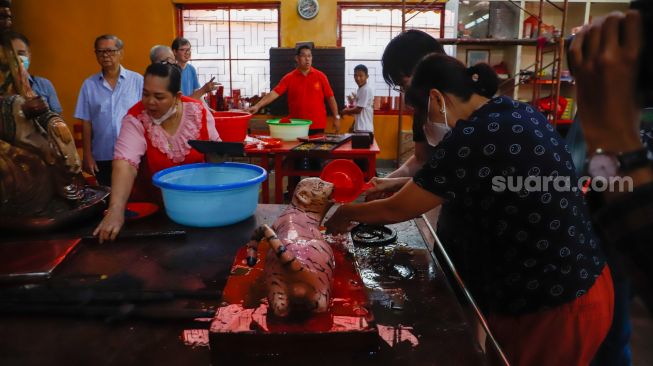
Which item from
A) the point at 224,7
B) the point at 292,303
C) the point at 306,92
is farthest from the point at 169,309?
the point at 224,7

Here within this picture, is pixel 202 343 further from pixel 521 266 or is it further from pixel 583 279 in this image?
pixel 583 279

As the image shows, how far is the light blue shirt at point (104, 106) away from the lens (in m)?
4.01

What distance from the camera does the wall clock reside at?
7.53m

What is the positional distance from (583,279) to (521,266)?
0.20 meters

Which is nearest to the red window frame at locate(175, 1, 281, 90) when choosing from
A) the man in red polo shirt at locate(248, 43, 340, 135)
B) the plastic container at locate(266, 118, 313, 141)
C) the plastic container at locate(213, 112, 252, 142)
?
the man in red polo shirt at locate(248, 43, 340, 135)

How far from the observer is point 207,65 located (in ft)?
26.7

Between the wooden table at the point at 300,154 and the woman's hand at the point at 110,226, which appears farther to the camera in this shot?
the wooden table at the point at 300,154

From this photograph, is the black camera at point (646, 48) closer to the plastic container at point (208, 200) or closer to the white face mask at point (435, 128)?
the white face mask at point (435, 128)

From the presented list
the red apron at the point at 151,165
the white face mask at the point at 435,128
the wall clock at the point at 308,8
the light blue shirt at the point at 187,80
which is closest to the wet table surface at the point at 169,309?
the white face mask at the point at 435,128

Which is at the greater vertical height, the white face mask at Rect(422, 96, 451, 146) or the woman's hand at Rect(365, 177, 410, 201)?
the white face mask at Rect(422, 96, 451, 146)

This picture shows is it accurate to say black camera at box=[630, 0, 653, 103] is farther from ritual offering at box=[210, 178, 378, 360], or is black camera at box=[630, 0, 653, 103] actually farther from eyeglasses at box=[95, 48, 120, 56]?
eyeglasses at box=[95, 48, 120, 56]

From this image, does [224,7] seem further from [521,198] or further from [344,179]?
[521,198]

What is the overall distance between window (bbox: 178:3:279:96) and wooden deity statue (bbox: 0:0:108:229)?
6.14m

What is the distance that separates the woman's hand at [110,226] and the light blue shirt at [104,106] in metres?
2.27
